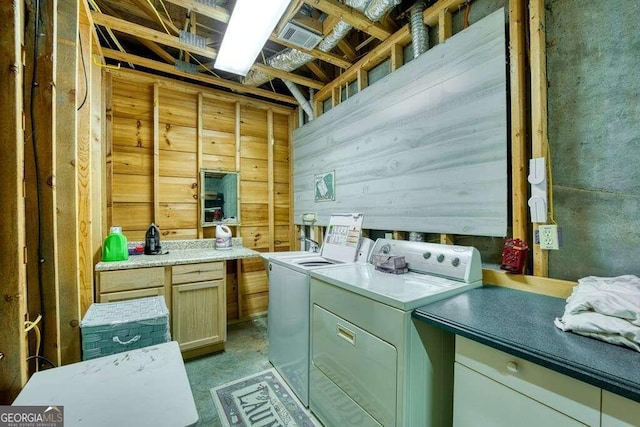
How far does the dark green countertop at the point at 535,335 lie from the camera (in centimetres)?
66

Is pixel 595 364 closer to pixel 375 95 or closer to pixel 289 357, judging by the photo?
pixel 289 357

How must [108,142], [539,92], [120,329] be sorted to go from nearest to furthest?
1. [539,92]
2. [120,329]
3. [108,142]

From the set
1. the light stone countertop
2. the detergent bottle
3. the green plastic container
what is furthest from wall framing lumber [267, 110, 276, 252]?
the green plastic container

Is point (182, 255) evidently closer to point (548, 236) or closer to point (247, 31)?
point (247, 31)

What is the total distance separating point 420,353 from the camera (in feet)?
3.64

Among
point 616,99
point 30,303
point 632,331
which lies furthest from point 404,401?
point 30,303

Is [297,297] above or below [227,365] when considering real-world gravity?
above

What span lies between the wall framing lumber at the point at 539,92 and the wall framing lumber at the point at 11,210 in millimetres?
2077

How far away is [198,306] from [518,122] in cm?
264

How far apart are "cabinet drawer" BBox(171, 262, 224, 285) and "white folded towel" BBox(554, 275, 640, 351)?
7.66 ft

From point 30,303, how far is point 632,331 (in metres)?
2.20

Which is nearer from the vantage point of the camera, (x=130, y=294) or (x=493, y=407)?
(x=493, y=407)

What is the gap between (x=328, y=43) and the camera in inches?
84.7

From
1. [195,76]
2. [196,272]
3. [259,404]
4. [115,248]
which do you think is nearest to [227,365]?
[259,404]
